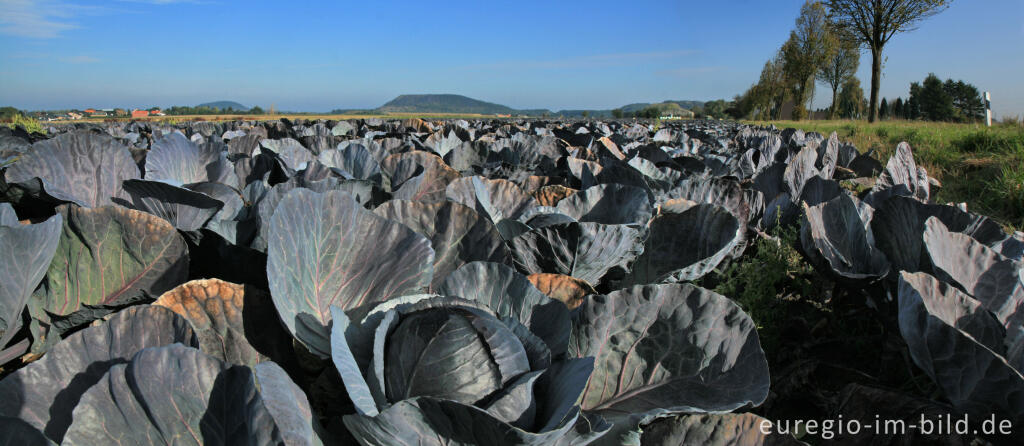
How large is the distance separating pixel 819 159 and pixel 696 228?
3.35 metres

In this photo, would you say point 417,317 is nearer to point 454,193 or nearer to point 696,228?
point 454,193

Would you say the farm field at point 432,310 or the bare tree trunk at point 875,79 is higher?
the bare tree trunk at point 875,79

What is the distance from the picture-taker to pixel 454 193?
1.76 metres

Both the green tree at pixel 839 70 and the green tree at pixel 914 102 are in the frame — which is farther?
the green tree at pixel 914 102

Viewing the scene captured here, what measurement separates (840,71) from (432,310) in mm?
69784

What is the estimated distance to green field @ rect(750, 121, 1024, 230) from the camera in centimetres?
655

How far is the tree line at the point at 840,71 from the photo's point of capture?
2936cm

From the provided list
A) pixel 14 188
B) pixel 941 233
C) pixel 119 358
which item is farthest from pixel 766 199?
pixel 14 188

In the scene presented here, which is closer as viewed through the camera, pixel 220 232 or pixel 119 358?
pixel 119 358

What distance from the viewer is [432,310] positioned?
86cm

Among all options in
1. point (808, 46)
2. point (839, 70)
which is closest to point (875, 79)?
point (808, 46)

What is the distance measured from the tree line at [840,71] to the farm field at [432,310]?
3124cm

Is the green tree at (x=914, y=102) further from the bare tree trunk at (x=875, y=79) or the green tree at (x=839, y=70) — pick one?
the bare tree trunk at (x=875, y=79)

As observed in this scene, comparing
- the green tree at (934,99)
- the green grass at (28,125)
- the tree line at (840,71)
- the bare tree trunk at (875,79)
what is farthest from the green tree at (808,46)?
the green grass at (28,125)
